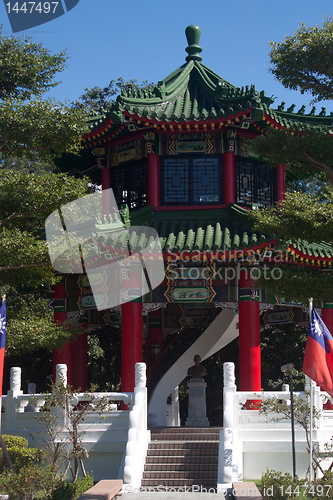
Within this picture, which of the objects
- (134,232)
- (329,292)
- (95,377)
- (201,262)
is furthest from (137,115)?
(95,377)

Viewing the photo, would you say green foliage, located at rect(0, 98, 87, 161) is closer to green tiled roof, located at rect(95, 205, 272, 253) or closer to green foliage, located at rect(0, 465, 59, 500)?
green tiled roof, located at rect(95, 205, 272, 253)

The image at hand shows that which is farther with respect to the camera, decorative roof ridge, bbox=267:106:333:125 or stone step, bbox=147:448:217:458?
decorative roof ridge, bbox=267:106:333:125

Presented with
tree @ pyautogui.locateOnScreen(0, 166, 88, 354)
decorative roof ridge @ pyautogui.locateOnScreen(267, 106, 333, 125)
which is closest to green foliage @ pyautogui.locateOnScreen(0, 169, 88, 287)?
tree @ pyautogui.locateOnScreen(0, 166, 88, 354)

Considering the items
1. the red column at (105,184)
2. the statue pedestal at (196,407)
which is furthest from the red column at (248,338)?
the red column at (105,184)

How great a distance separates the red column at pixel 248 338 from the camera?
14.0m

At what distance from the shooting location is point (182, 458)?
11.8 m

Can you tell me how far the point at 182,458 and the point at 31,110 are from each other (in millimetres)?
7818

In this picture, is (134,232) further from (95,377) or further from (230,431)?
(95,377)

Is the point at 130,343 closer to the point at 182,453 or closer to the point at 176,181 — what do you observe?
the point at 182,453

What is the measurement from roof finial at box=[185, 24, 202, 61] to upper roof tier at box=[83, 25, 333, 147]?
147 cm

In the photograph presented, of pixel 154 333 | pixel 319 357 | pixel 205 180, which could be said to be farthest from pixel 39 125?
pixel 154 333

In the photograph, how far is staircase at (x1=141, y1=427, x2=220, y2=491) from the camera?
1109 cm

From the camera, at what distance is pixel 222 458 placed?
1102cm

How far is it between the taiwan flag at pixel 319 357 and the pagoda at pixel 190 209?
3.25m
